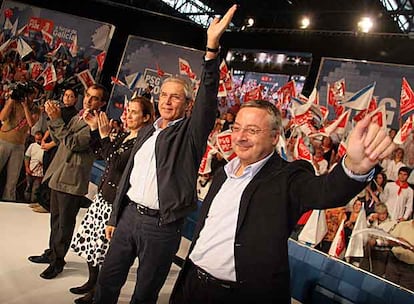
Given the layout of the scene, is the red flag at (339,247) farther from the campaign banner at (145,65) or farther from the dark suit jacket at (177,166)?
the campaign banner at (145,65)

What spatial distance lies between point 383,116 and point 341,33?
1.85 m

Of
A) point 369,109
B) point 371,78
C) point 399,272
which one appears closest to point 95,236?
point 399,272

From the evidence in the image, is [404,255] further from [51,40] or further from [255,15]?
[51,40]

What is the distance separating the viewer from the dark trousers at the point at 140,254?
1.99m

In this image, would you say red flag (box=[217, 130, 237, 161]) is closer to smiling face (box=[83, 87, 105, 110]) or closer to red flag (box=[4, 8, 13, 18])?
smiling face (box=[83, 87, 105, 110])

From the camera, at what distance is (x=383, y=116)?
152 inches

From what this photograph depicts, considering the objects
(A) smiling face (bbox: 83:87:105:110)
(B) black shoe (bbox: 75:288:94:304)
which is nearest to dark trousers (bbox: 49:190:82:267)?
(B) black shoe (bbox: 75:288:94:304)

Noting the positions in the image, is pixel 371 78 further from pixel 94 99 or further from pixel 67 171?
pixel 67 171

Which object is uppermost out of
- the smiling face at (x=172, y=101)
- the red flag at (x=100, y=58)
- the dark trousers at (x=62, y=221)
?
the red flag at (x=100, y=58)

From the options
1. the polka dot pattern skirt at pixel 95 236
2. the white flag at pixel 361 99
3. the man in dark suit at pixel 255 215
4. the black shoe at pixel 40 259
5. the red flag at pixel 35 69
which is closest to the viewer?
the man in dark suit at pixel 255 215

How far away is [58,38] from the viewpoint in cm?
647

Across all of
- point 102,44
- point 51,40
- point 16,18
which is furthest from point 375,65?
point 16,18

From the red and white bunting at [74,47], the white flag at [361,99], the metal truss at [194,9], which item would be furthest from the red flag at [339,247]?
the metal truss at [194,9]

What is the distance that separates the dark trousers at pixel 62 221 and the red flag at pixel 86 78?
3.74 metres
